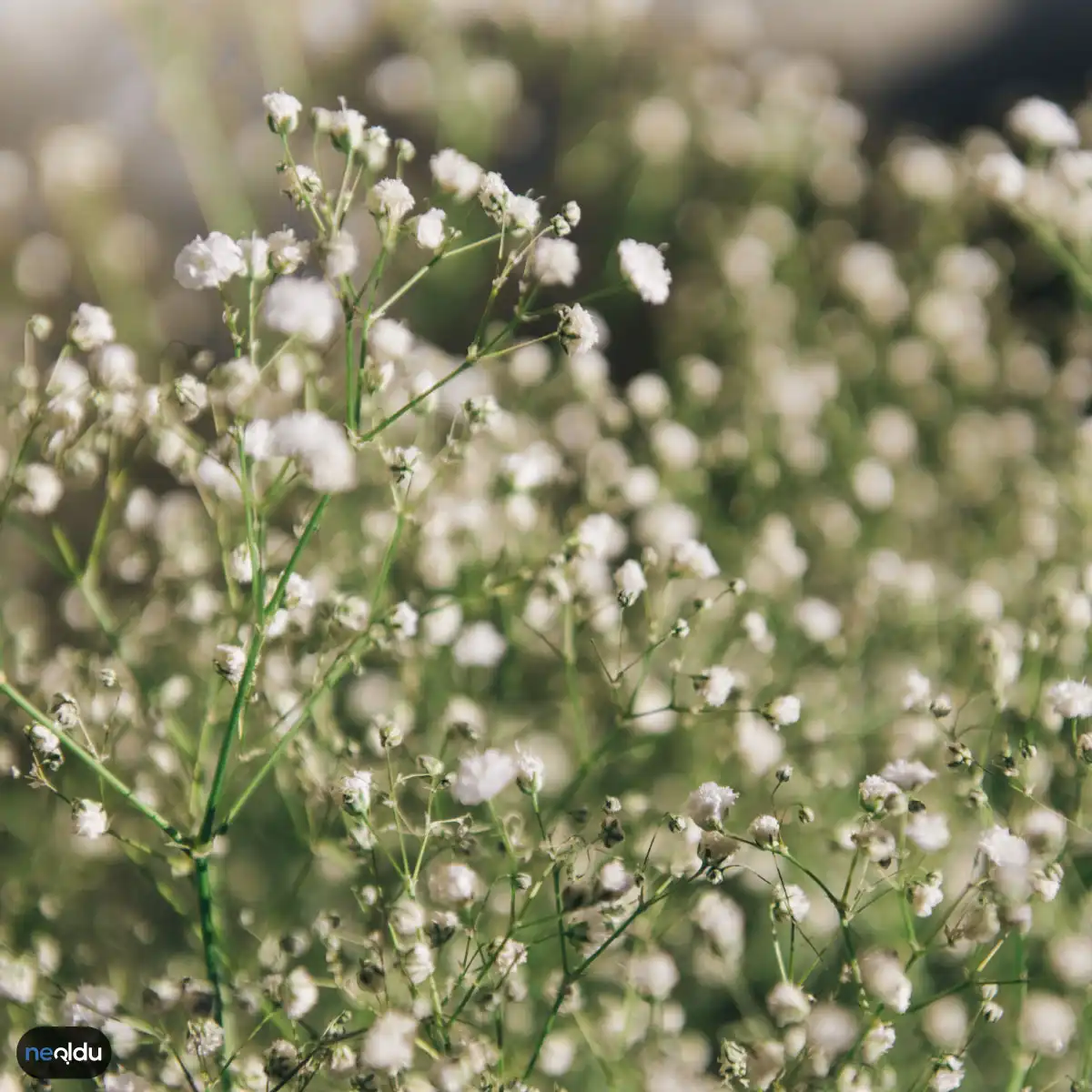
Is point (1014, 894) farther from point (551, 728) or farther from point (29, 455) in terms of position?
point (29, 455)

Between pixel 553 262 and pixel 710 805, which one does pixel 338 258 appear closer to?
pixel 553 262

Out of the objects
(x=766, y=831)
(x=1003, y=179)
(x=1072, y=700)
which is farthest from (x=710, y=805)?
(x=1003, y=179)

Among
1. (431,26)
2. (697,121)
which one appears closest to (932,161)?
(697,121)

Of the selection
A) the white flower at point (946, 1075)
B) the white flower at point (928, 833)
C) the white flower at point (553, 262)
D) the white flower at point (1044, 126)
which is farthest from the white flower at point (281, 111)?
the white flower at point (1044, 126)

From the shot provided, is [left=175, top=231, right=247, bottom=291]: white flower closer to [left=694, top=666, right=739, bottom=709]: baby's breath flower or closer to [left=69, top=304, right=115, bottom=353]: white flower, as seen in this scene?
[left=69, top=304, right=115, bottom=353]: white flower

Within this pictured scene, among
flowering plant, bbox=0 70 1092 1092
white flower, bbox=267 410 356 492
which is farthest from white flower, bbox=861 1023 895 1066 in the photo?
white flower, bbox=267 410 356 492

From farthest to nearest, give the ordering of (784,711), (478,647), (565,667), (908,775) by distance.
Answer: (565,667) → (478,647) → (784,711) → (908,775)
